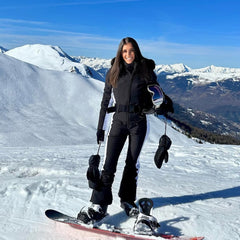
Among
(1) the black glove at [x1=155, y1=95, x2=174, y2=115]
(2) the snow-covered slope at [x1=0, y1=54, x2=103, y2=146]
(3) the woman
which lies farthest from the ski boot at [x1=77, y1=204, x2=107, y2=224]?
(2) the snow-covered slope at [x1=0, y1=54, x2=103, y2=146]

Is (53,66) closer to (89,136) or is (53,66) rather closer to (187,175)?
(89,136)

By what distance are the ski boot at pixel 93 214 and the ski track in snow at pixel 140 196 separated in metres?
0.19

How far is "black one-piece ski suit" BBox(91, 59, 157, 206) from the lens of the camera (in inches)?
156

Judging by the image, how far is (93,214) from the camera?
12.9ft

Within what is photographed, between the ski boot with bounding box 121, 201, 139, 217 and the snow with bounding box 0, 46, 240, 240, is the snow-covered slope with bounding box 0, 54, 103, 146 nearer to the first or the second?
the snow with bounding box 0, 46, 240, 240

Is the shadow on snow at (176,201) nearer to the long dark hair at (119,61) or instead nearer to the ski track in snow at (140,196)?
the ski track in snow at (140,196)

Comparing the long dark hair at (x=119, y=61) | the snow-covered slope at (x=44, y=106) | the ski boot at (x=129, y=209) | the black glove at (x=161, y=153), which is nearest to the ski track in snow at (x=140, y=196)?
the ski boot at (x=129, y=209)

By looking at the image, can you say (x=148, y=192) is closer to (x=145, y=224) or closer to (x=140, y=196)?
(x=140, y=196)

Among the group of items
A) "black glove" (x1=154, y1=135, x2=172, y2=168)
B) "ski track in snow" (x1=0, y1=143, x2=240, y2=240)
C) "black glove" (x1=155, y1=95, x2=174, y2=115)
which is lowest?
"ski track in snow" (x1=0, y1=143, x2=240, y2=240)

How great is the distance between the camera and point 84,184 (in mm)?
5859

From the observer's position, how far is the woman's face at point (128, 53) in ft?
12.7

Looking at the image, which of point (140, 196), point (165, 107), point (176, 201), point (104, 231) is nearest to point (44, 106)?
point (140, 196)

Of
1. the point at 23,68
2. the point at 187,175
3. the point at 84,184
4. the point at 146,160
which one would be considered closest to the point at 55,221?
the point at 84,184

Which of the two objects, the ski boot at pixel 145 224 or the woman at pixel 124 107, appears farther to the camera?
the woman at pixel 124 107
